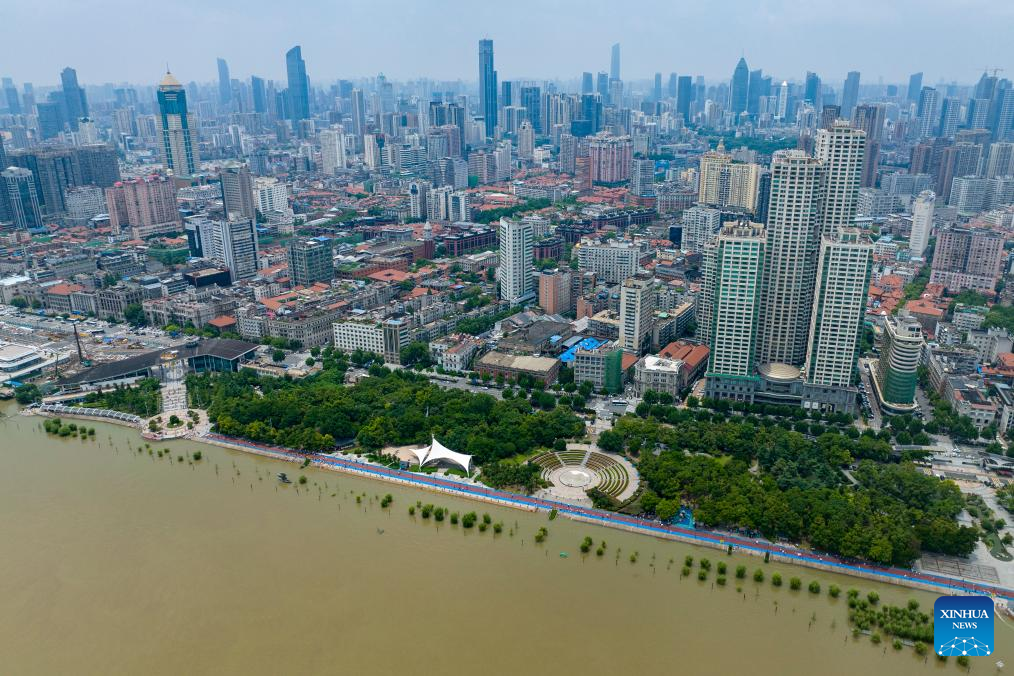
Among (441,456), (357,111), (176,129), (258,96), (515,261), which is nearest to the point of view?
(441,456)

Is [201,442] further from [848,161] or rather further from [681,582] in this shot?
[848,161]

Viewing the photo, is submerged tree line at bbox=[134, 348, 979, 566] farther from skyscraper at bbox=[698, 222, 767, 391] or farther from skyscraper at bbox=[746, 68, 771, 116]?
skyscraper at bbox=[746, 68, 771, 116]

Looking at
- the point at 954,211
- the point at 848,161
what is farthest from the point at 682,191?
the point at 848,161

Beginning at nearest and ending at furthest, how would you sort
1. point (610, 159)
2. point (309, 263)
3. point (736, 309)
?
point (736, 309) → point (309, 263) → point (610, 159)

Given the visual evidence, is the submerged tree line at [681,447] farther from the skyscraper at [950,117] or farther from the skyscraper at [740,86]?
the skyscraper at [740,86]

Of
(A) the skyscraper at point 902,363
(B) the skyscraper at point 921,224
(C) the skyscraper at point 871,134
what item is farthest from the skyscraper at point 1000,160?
(A) the skyscraper at point 902,363

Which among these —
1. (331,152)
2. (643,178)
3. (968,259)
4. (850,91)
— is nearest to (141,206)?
(331,152)

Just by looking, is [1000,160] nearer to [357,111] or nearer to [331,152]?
[331,152]

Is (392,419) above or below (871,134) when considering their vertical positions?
below
